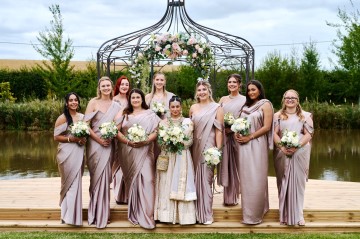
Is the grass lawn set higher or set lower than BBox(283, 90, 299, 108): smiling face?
lower

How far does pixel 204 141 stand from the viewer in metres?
7.39

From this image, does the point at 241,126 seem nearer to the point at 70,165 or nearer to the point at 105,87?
the point at 105,87

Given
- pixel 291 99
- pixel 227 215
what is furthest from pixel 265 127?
pixel 227 215

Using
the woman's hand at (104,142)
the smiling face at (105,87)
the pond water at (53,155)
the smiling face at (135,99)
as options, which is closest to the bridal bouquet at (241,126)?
the smiling face at (135,99)

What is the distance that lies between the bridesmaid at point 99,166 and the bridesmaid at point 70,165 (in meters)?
0.16

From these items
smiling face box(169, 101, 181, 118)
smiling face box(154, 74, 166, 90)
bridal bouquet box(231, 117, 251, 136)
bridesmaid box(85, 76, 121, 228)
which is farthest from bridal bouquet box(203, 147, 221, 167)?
smiling face box(154, 74, 166, 90)

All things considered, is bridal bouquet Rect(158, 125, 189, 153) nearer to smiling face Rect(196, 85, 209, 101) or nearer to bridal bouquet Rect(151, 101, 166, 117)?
smiling face Rect(196, 85, 209, 101)

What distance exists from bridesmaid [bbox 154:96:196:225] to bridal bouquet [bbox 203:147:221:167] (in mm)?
329

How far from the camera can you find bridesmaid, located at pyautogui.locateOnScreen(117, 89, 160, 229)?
24.2ft

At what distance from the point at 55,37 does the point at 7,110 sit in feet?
26.1

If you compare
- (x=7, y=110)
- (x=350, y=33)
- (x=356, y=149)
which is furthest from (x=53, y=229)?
(x=350, y=33)

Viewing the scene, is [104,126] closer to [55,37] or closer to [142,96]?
[142,96]

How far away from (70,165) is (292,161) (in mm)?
3055

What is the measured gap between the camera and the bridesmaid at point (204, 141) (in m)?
7.39
